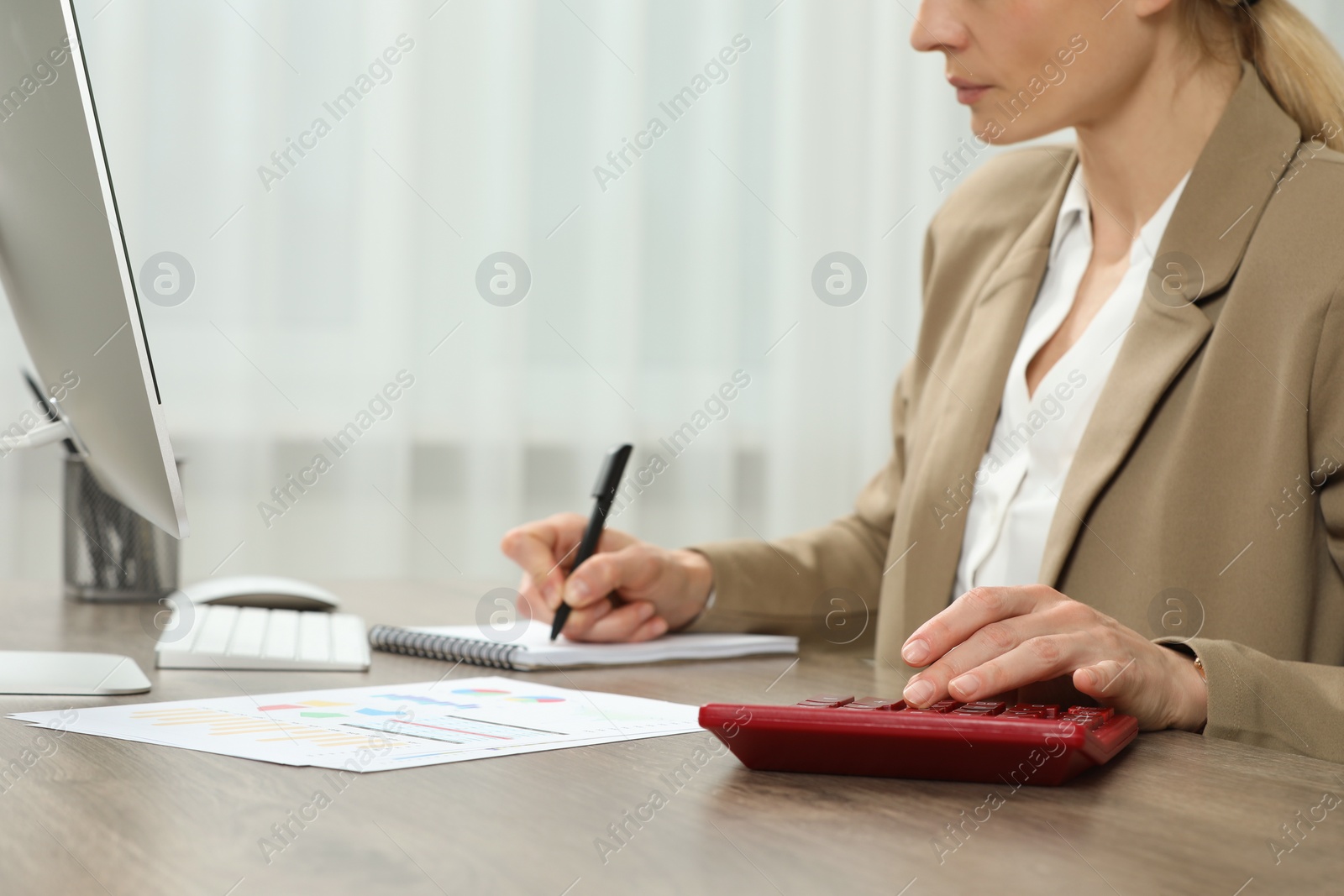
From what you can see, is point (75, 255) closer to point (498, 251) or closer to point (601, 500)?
point (601, 500)

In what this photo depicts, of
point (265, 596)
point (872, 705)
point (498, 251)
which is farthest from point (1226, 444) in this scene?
point (498, 251)

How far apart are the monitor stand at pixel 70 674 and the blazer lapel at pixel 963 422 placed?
0.75m

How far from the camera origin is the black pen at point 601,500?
1091 millimetres

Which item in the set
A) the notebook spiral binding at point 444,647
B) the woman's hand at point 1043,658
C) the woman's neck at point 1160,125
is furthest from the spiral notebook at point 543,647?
the woman's neck at point 1160,125

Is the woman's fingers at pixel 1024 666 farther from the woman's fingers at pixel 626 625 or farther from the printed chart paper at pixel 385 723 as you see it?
the woman's fingers at pixel 626 625

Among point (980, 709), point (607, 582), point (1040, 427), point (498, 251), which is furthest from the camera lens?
point (498, 251)

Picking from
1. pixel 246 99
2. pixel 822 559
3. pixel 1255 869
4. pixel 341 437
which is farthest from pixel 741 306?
pixel 1255 869

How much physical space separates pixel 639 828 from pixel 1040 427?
0.82 metres

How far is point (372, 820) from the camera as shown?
486mm

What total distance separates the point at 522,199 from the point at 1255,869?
213 centimetres

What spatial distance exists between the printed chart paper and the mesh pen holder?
60 centimetres

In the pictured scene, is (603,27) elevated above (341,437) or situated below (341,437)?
above

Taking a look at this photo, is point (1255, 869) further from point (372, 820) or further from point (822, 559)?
point (822, 559)

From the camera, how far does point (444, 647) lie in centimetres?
97
